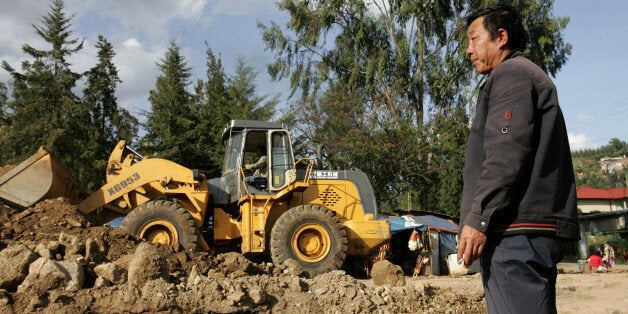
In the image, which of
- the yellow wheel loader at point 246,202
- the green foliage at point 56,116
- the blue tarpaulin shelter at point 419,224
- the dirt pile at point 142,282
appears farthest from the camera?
→ the green foliage at point 56,116

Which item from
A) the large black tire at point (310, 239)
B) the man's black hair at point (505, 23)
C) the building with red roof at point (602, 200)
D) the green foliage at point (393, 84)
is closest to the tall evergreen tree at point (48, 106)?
the green foliage at point (393, 84)

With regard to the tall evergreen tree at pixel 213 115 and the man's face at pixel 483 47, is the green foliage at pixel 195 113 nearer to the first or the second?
the tall evergreen tree at pixel 213 115

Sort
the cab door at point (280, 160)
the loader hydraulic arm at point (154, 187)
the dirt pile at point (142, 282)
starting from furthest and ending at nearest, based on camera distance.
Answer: the cab door at point (280, 160) < the loader hydraulic arm at point (154, 187) < the dirt pile at point (142, 282)

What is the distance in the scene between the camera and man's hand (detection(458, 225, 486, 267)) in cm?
242

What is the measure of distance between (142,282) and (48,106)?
69.8ft

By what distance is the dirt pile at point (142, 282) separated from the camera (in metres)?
5.55

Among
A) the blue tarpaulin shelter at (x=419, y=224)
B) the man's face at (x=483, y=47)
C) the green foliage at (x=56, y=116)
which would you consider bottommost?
the blue tarpaulin shelter at (x=419, y=224)

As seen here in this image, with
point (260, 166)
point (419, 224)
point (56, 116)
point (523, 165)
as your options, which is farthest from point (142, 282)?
point (56, 116)

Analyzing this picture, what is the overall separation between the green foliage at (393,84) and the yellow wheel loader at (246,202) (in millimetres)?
13440

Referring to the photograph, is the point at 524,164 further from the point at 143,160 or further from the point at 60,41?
the point at 60,41

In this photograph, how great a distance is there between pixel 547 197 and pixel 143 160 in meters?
9.17

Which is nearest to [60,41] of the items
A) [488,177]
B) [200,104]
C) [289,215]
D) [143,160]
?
[200,104]

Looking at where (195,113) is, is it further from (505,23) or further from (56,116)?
(505,23)

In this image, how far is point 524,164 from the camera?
2381mm
